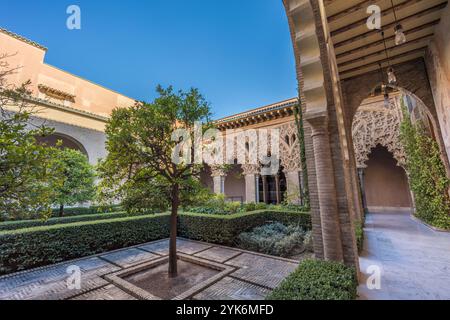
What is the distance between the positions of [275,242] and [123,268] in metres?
4.09

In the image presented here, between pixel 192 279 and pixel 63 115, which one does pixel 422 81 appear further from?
pixel 63 115

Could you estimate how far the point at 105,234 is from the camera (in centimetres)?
615

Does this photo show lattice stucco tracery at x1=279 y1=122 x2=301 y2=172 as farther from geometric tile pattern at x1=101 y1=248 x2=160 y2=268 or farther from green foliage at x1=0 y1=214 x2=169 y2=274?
geometric tile pattern at x1=101 y1=248 x2=160 y2=268

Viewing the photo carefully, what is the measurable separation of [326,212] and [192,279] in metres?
3.12

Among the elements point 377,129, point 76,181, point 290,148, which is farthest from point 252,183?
point 76,181

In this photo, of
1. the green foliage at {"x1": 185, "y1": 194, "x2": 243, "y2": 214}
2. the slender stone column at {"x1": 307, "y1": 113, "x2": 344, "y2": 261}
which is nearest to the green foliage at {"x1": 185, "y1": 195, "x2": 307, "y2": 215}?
the green foliage at {"x1": 185, "y1": 194, "x2": 243, "y2": 214}

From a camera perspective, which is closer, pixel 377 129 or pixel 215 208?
pixel 215 208

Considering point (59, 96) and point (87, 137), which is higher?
point (59, 96)

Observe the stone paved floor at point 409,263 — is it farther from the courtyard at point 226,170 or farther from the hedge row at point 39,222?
the hedge row at point 39,222

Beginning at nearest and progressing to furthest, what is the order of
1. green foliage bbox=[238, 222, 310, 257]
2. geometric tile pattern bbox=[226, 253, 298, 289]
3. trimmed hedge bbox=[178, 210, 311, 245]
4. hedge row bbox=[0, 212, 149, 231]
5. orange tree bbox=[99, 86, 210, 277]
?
geometric tile pattern bbox=[226, 253, 298, 289] < orange tree bbox=[99, 86, 210, 277] < green foliage bbox=[238, 222, 310, 257] < trimmed hedge bbox=[178, 210, 311, 245] < hedge row bbox=[0, 212, 149, 231]

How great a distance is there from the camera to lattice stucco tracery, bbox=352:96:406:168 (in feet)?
33.7

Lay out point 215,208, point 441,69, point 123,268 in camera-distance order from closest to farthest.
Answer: point 123,268 < point 441,69 < point 215,208

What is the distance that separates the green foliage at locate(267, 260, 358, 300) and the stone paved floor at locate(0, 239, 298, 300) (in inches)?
44.2

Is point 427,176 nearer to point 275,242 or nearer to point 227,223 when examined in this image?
point 275,242
